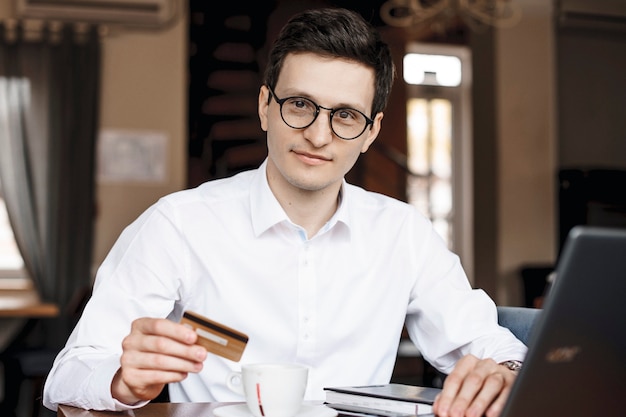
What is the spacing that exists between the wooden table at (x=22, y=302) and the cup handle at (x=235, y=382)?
4.35m

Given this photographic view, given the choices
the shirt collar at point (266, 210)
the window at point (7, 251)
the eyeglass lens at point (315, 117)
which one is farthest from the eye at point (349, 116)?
the window at point (7, 251)

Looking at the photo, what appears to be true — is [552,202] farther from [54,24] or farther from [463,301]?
[463,301]

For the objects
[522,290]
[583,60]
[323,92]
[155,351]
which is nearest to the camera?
[155,351]

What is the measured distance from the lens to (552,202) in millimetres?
7238

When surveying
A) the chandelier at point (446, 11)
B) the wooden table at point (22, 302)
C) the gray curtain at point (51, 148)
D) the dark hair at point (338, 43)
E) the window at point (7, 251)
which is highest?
the chandelier at point (446, 11)

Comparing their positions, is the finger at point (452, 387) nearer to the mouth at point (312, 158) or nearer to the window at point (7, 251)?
the mouth at point (312, 158)

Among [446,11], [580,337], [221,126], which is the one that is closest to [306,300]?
[580,337]

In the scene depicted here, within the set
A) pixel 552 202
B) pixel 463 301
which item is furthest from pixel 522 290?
pixel 463 301

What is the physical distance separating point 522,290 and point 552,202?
2.72 feet

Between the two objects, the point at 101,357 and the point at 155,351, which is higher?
the point at 155,351

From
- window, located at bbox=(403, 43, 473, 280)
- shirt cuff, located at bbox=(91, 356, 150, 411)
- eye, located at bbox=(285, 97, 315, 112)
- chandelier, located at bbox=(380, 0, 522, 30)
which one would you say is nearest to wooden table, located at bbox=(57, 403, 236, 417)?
shirt cuff, located at bbox=(91, 356, 150, 411)

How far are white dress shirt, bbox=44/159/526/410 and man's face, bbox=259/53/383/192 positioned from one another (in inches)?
4.2

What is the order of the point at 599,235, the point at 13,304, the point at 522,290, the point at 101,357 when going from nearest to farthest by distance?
the point at 599,235
the point at 101,357
the point at 13,304
the point at 522,290

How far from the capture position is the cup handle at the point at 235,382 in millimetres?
1071
